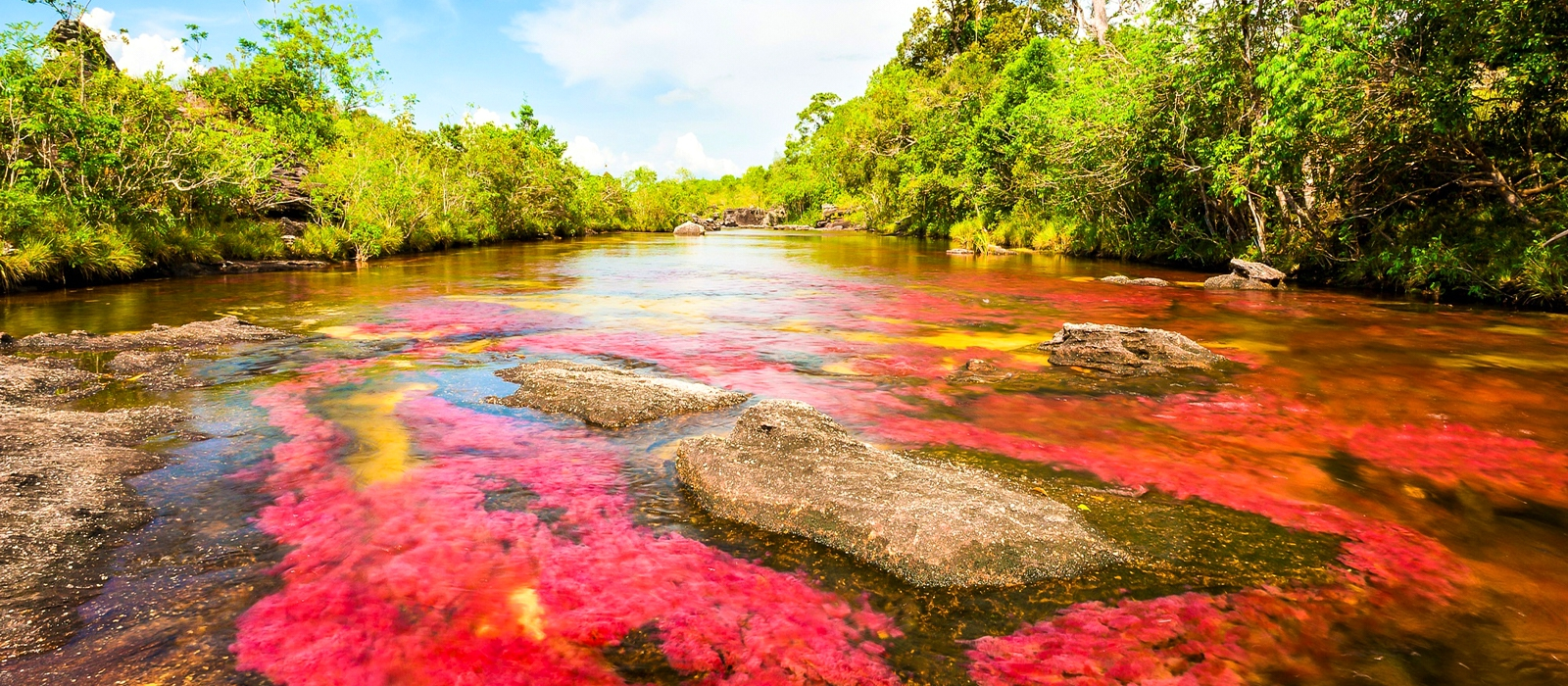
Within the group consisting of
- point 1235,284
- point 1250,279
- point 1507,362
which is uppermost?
point 1250,279

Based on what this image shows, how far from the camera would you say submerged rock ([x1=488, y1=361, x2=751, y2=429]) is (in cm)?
593

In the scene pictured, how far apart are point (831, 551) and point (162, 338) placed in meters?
9.16

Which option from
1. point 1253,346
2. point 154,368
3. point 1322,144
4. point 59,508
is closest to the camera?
point 59,508

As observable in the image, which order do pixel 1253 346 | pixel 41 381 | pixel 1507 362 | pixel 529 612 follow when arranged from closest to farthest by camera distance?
pixel 529 612, pixel 41 381, pixel 1507 362, pixel 1253 346

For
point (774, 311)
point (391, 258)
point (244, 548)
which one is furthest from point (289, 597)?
point (391, 258)

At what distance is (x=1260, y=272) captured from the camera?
52.5 feet

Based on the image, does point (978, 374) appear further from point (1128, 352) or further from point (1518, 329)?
point (1518, 329)

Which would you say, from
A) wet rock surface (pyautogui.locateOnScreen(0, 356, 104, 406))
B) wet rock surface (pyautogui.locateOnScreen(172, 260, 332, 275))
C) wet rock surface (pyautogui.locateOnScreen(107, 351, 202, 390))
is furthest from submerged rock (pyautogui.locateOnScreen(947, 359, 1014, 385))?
wet rock surface (pyautogui.locateOnScreen(172, 260, 332, 275))

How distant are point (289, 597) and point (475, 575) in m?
0.75

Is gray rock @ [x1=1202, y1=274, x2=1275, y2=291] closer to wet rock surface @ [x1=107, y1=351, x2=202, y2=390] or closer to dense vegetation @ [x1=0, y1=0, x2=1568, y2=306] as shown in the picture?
dense vegetation @ [x1=0, y1=0, x2=1568, y2=306]

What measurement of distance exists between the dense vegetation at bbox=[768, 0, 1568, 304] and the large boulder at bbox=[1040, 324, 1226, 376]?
7.32 metres

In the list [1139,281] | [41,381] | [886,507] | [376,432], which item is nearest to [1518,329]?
[1139,281]

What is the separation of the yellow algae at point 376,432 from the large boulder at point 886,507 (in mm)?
1920

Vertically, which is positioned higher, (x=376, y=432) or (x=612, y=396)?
(x=612, y=396)
